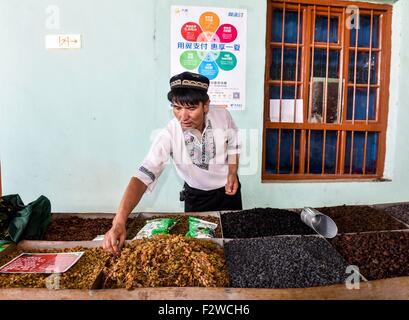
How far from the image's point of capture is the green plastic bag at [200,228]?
1.49m

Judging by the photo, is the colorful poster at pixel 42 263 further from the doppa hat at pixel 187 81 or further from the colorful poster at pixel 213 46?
the colorful poster at pixel 213 46

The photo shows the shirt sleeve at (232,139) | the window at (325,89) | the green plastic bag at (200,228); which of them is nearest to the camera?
the green plastic bag at (200,228)

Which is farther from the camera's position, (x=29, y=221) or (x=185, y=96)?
(x=185, y=96)

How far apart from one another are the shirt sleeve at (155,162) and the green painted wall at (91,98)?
102cm

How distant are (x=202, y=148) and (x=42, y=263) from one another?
1069 mm

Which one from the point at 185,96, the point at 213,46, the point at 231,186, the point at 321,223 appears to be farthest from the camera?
the point at 213,46

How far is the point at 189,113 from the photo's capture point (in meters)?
1.72

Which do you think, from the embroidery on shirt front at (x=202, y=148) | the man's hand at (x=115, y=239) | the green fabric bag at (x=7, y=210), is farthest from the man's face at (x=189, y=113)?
the green fabric bag at (x=7, y=210)

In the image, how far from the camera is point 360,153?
3252 mm

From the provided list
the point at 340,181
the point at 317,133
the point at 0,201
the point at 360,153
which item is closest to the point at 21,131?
the point at 0,201

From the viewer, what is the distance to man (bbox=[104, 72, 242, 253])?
65.4 inches

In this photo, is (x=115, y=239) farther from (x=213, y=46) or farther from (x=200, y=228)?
(x=213, y=46)

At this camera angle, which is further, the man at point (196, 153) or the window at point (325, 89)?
the window at point (325, 89)

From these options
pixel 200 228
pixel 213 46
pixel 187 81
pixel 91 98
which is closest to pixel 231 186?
pixel 200 228
